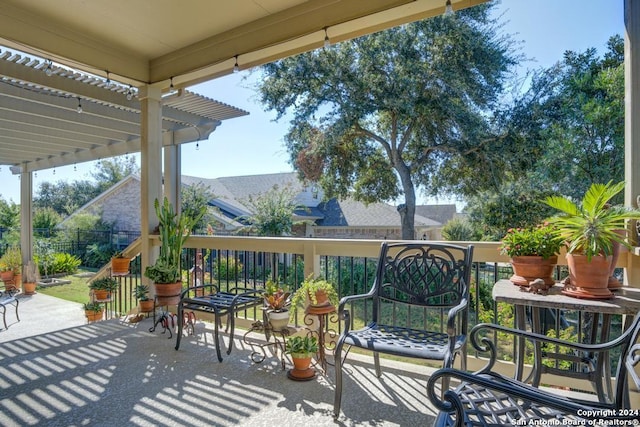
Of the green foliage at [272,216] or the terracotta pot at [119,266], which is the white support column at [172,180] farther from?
the green foliage at [272,216]

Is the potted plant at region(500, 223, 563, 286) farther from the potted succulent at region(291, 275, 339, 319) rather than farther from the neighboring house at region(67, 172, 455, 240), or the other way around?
the neighboring house at region(67, 172, 455, 240)

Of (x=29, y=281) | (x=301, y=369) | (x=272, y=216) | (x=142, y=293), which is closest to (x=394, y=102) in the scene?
(x=272, y=216)

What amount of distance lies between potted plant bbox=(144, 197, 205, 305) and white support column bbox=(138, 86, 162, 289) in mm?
194

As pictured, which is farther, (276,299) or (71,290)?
(71,290)

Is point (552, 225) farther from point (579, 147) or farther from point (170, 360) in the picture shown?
point (579, 147)

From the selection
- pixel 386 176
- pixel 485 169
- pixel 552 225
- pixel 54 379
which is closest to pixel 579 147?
pixel 485 169

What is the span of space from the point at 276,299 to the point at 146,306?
1.81 meters

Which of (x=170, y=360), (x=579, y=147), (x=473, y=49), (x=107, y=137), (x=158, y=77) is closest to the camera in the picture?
(x=170, y=360)

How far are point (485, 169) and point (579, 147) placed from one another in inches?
86.2

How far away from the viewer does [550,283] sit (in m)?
1.93

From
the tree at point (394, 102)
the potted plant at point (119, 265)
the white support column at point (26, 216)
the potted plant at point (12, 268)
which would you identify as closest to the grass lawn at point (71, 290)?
the potted plant at point (12, 268)

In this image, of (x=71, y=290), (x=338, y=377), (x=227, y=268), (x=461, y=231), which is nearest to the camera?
(x=338, y=377)

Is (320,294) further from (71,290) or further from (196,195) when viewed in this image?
(196,195)

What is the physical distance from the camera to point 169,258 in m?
3.54
